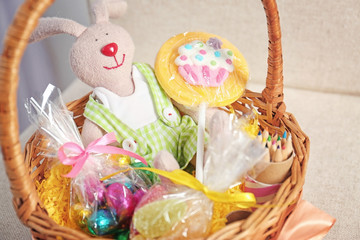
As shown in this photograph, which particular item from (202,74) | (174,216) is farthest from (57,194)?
(202,74)

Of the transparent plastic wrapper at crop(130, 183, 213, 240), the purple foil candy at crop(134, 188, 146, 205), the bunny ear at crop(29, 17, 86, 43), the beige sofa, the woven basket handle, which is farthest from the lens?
the beige sofa

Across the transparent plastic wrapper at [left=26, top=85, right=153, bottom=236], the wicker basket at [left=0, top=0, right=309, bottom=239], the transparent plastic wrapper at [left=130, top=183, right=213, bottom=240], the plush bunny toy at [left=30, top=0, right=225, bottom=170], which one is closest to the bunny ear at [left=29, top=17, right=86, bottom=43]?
the plush bunny toy at [left=30, top=0, right=225, bottom=170]

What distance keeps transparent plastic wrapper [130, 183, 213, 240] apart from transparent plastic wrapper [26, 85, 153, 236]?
2.6 inches

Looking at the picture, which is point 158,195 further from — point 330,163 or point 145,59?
point 145,59

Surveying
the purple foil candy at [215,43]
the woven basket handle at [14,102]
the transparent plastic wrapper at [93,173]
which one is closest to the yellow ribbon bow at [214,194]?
the transparent plastic wrapper at [93,173]

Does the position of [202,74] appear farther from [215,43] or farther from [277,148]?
[277,148]

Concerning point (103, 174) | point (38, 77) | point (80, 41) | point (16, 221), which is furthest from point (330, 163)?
point (38, 77)

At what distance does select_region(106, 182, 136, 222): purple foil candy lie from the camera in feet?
2.48

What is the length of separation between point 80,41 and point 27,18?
14.2 inches

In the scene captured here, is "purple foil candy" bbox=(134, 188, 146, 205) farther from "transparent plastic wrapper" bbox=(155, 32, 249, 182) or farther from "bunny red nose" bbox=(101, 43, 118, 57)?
"bunny red nose" bbox=(101, 43, 118, 57)

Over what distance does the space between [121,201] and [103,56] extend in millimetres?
359

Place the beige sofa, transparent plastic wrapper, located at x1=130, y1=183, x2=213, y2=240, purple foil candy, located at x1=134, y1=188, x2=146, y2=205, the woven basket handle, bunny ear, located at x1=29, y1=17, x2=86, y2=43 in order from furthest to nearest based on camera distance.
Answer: the beige sofa
bunny ear, located at x1=29, y1=17, x2=86, y2=43
purple foil candy, located at x1=134, y1=188, x2=146, y2=205
transparent plastic wrapper, located at x1=130, y1=183, x2=213, y2=240
the woven basket handle

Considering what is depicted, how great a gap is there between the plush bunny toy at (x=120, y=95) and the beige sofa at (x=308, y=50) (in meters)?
0.40

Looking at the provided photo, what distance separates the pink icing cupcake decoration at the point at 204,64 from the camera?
94cm
